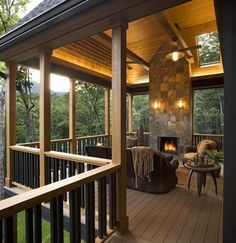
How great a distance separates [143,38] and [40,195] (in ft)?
21.4

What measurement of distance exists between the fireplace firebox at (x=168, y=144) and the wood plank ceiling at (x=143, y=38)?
3.20m

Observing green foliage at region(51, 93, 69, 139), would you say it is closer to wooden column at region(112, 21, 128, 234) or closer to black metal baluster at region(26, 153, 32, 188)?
black metal baluster at region(26, 153, 32, 188)

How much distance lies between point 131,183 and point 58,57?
3902 millimetres

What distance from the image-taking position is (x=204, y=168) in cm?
377

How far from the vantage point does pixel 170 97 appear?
25.0ft

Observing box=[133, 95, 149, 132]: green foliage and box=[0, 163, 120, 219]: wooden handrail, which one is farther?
box=[133, 95, 149, 132]: green foliage

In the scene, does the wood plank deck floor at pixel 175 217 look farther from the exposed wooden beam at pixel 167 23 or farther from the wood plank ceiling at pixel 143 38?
the wood plank ceiling at pixel 143 38

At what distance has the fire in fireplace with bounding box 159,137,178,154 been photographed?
758cm

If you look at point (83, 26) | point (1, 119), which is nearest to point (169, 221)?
point (83, 26)

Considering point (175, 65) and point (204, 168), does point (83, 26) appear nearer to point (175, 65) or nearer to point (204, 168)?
point (204, 168)

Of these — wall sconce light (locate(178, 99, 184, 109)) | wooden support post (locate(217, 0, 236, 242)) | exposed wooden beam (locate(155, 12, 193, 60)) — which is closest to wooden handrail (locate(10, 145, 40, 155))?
wooden support post (locate(217, 0, 236, 242))

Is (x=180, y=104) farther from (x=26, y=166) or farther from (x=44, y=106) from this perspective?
(x=26, y=166)

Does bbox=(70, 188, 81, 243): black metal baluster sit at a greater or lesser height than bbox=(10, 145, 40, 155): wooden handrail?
lesser

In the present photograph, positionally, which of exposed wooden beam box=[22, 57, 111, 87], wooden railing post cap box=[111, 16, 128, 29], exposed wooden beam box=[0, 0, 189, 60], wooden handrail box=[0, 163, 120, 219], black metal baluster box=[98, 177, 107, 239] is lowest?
black metal baluster box=[98, 177, 107, 239]
